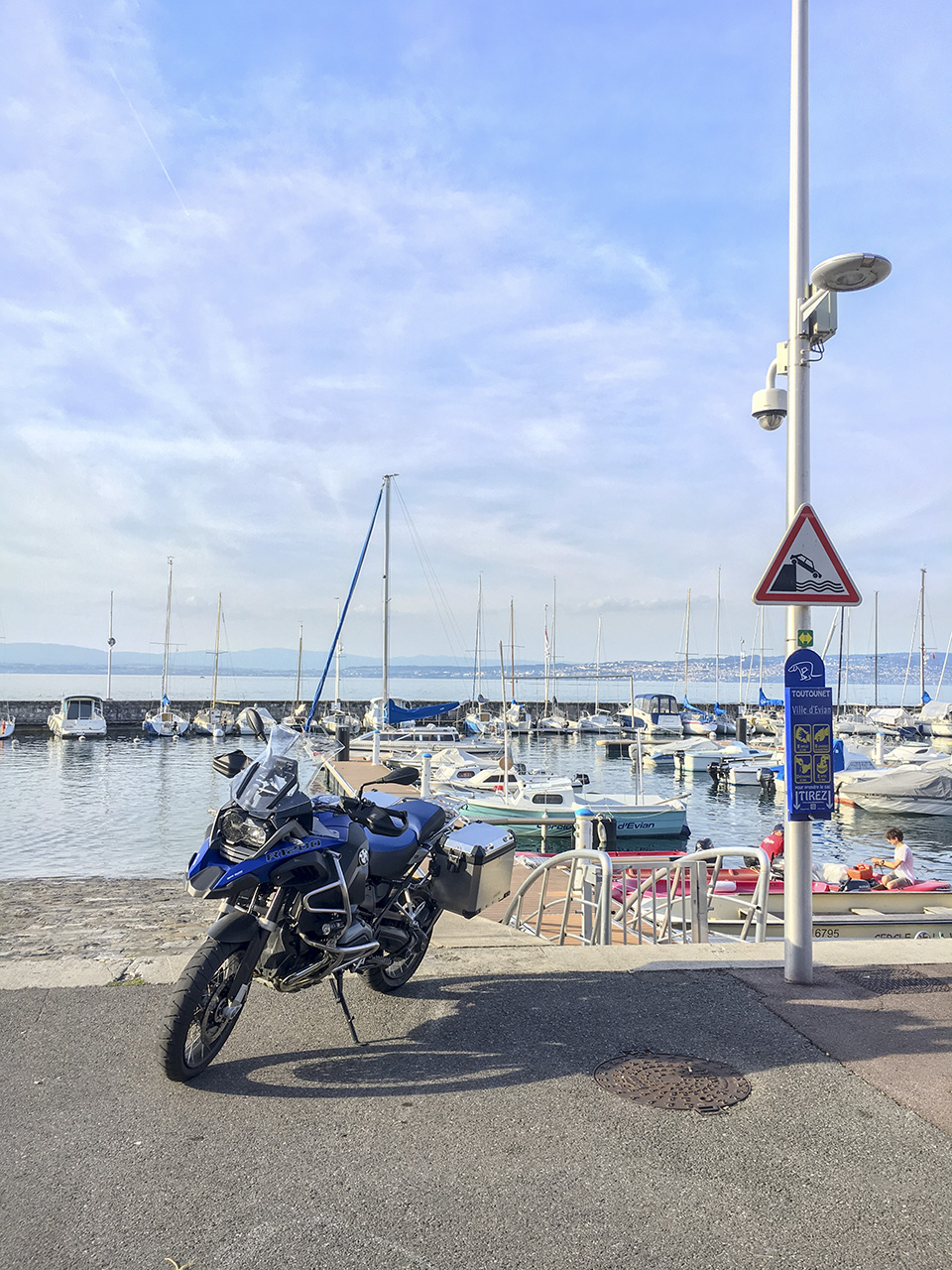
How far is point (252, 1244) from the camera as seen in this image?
2867 millimetres

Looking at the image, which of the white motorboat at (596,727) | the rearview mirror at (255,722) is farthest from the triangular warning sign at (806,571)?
the white motorboat at (596,727)

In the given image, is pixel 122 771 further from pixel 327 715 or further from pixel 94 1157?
pixel 94 1157

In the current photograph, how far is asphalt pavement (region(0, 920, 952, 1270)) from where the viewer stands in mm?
2896

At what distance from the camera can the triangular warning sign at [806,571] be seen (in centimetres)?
541

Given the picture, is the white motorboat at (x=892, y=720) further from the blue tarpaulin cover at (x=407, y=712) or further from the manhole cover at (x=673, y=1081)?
the manhole cover at (x=673, y=1081)

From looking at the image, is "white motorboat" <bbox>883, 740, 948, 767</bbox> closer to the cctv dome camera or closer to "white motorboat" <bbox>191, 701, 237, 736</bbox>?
the cctv dome camera

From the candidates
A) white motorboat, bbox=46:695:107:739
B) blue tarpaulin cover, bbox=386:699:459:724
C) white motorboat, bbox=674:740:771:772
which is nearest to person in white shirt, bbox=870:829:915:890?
blue tarpaulin cover, bbox=386:699:459:724

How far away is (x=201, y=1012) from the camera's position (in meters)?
4.06

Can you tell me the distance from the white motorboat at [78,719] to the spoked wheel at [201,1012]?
198 ft

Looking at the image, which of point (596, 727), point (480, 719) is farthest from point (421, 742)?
point (596, 727)

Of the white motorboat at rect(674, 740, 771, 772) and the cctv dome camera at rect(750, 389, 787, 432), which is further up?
the cctv dome camera at rect(750, 389, 787, 432)

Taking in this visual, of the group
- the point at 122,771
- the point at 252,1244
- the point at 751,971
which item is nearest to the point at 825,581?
the point at 751,971

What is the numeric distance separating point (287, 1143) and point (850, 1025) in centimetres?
295

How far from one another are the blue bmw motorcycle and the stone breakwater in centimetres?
200
